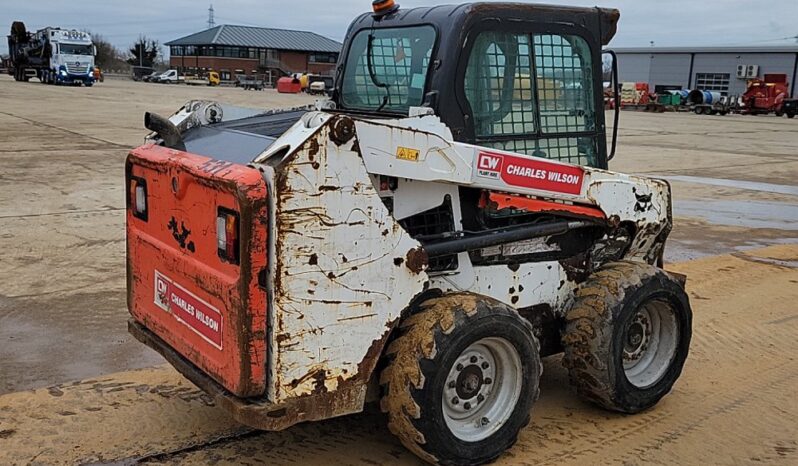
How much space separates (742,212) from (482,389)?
32.8 feet

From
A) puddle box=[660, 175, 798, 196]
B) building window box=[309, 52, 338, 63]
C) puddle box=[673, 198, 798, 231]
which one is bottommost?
puddle box=[673, 198, 798, 231]

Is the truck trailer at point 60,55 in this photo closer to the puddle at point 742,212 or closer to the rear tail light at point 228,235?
the puddle at point 742,212

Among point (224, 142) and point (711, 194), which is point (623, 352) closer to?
point (224, 142)

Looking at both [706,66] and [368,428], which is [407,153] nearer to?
[368,428]

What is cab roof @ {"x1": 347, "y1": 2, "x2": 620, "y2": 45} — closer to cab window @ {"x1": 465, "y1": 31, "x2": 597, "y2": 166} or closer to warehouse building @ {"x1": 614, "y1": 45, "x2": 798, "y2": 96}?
cab window @ {"x1": 465, "y1": 31, "x2": 597, "y2": 166}

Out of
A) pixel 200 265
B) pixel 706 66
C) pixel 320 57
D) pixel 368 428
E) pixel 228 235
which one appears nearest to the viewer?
pixel 228 235

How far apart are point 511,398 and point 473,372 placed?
27 cm

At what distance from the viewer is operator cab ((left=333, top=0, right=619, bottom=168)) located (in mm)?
4078

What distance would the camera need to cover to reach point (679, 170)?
17.8 metres

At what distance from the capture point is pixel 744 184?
1594cm

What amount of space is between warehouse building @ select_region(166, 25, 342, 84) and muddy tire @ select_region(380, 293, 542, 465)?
89787 millimetres

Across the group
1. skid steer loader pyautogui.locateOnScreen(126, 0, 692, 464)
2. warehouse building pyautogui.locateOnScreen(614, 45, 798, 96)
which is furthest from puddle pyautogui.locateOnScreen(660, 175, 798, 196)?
warehouse building pyautogui.locateOnScreen(614, 45, 798, 96)

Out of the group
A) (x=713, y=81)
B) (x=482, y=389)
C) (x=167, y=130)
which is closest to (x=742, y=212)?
(x=482, y=389)

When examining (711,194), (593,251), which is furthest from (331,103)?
(711,194)
